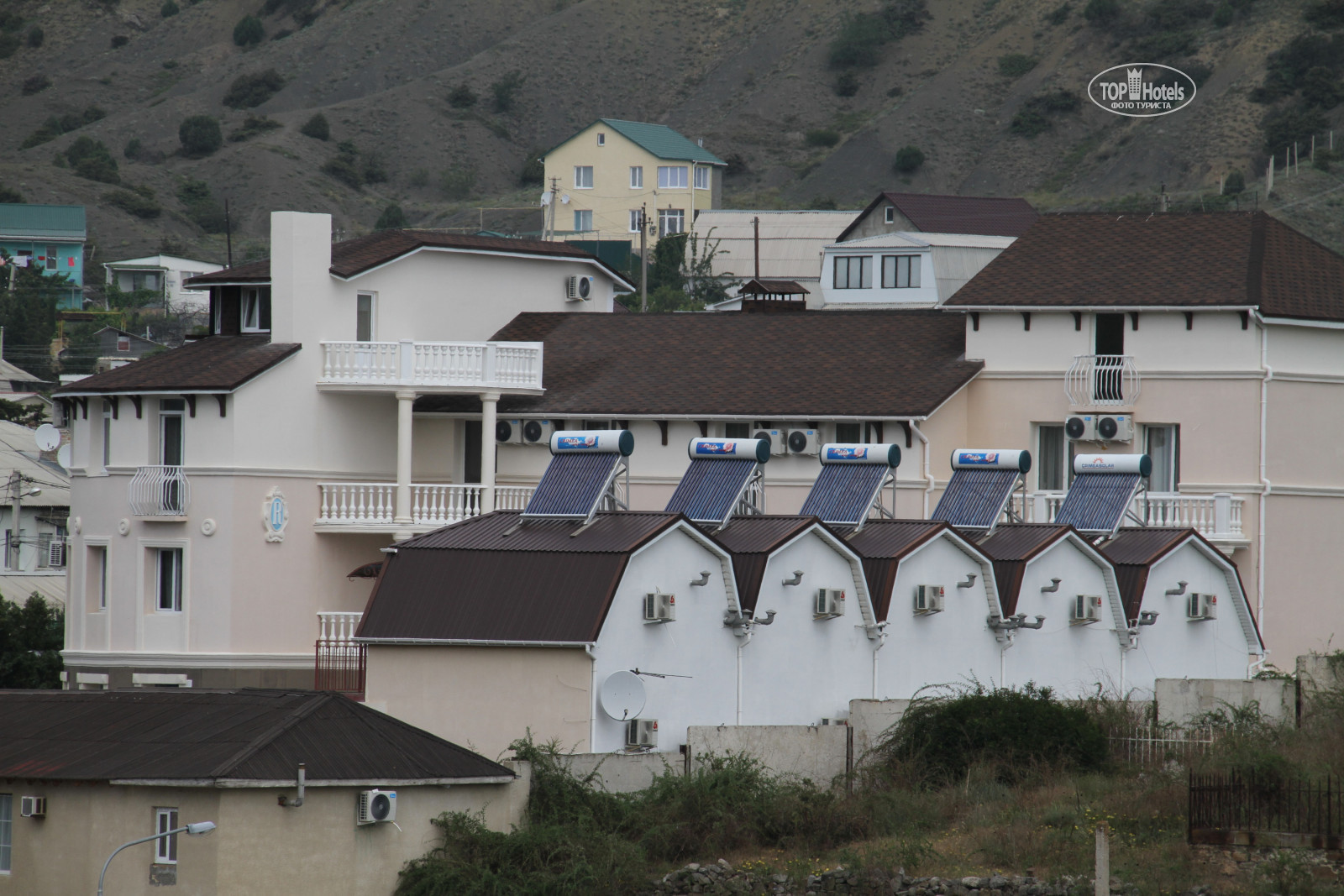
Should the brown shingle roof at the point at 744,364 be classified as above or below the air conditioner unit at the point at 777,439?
above

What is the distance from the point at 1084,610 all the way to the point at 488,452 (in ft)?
45.7

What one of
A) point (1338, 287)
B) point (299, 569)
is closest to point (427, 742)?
point (299, 569)

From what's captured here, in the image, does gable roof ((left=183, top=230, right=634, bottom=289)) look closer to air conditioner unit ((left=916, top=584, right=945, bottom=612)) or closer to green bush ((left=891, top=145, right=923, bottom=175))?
air conditioner unit ((left=916, top=584, right=945, bottom=612))

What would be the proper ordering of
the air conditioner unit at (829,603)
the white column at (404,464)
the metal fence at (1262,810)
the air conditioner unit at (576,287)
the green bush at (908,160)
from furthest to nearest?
the green bush at (908,160), the air conditioner unit at (576,287), the white column at (404,464), the air conditioner unit at (829,603), the metal fence at (1262,810)

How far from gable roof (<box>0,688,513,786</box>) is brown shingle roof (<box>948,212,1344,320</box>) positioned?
70.6 ft

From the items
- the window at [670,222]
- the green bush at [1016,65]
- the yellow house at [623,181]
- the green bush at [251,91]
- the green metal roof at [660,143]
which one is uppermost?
the green bush at [251,91]

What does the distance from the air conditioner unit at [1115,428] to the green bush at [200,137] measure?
122 m

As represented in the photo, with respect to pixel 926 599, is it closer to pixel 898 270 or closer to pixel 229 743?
pixel 229 743

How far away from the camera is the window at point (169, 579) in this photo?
45.0 m

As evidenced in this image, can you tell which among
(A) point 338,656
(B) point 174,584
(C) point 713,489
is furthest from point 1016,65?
(C) point 713,489

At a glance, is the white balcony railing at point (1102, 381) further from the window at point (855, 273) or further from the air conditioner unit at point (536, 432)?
the window at point (855, 273)

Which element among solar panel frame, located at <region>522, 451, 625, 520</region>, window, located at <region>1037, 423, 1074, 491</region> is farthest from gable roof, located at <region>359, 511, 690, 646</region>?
window, located at <region>1037, 423, 1074, 491</region>

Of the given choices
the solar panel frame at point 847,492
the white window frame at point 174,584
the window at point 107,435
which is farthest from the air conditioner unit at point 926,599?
the window at point 107,435

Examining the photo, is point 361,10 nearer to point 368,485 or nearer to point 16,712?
point 368,485
